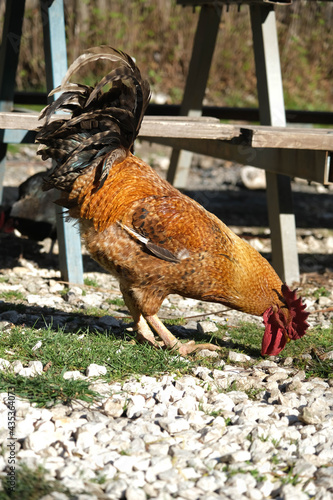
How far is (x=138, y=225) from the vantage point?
3740 millimetres

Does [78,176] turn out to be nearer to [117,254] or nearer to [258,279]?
[117,254]

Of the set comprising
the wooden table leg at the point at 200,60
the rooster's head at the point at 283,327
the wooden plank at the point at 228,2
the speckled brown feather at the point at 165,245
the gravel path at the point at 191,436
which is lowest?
the gravel path at the point at 191,436

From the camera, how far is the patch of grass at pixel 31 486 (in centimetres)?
229

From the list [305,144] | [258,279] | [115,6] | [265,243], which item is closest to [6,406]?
[258,279]

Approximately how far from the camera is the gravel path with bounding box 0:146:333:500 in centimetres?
246

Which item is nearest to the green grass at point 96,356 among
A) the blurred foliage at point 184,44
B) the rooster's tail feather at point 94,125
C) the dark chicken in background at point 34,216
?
the rooster's tail feather at point 94,125

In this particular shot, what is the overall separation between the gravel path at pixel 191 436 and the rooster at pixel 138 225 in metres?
0.41

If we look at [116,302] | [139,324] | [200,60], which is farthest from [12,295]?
[200,60]

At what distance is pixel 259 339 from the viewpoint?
4.35 m

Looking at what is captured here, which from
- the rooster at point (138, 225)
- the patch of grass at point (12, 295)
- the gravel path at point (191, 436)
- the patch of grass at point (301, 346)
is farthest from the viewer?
the patch of grass at point (12, 295)

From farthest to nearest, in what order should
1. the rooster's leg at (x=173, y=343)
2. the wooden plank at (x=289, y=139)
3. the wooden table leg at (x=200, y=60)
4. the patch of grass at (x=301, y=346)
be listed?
the wooden table leg at (x=200, y=60) → the wooden plank at (x=289, y=139) → the rooster's leg at (x=173, y=343) → the patch of grass at (x=301, y=346)

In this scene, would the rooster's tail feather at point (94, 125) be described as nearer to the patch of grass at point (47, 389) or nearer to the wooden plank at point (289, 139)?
the wooden plank at point (289, 139)

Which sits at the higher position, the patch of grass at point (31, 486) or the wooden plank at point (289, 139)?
the wooden plank at point (289, 139)

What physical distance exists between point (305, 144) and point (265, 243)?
2.83 m
